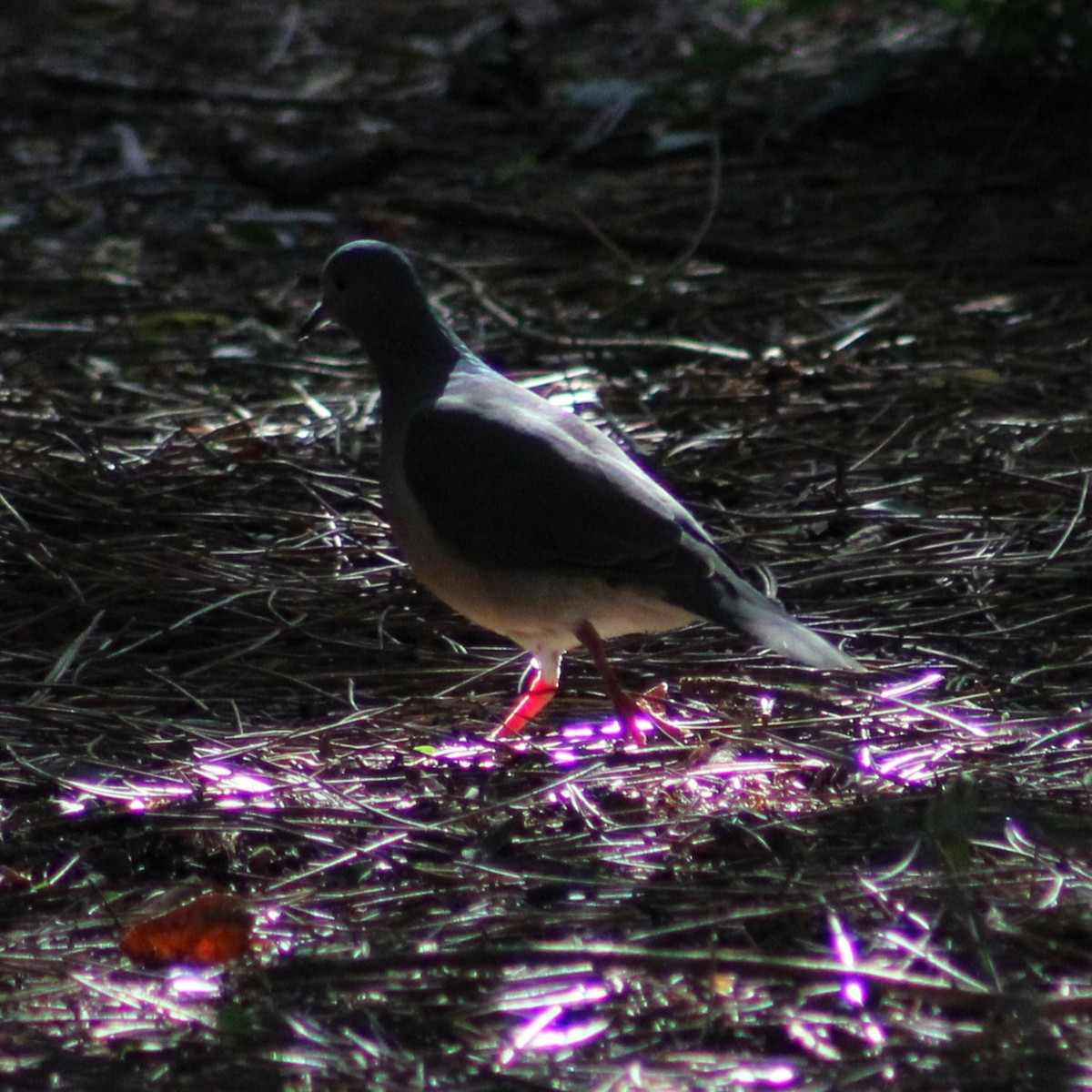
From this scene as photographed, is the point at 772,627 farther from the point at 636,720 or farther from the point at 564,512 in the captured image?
the point at 564,512

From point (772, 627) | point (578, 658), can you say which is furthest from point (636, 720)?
point (578, 658)

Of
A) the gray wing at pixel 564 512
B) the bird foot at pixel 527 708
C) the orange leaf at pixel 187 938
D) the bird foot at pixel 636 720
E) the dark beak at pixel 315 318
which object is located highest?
the dark beak at pixel 315 318

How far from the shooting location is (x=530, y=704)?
13.4ft

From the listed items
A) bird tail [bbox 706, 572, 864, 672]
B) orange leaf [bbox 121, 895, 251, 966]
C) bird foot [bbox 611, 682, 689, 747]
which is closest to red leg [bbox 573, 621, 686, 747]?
bird foot [bbox 611, 682, 689, 747]

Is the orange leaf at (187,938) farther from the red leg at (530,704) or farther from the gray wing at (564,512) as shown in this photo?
the gray wing at (564,512)

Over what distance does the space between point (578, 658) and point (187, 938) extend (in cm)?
198

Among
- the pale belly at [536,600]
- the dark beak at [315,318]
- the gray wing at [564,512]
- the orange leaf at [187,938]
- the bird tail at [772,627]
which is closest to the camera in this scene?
the orange leaf at [187,938]

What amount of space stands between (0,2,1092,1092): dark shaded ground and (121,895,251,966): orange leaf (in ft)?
0.20

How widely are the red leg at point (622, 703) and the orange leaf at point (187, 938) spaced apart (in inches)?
46.8

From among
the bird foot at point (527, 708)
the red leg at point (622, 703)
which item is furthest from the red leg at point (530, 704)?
the red leg at point (622, 703)

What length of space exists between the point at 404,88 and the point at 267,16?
9.78ft

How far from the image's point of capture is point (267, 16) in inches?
535

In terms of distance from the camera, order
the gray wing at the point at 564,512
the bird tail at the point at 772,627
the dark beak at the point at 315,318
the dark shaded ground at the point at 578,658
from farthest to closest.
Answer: the dark beak at the point at 315,318
the gray wing at the point at 564,512
the bird tail at the point at 772,627
the dark shaded ground at the point at 578,658

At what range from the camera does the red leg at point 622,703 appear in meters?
3.82
